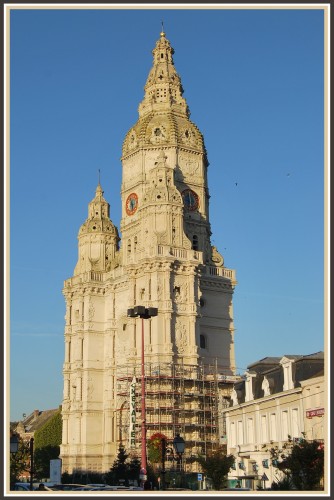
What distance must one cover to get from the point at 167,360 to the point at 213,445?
33.9ft

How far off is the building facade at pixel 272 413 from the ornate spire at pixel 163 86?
47610 mm

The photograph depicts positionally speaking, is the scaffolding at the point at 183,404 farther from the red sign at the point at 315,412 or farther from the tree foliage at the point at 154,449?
the red sign at the point at 315,412

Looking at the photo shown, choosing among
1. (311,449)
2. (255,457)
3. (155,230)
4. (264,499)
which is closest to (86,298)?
(155,230)

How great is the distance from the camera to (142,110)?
10862cm

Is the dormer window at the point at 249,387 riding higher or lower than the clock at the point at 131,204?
lower

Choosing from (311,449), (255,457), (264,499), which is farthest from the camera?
(255,457)

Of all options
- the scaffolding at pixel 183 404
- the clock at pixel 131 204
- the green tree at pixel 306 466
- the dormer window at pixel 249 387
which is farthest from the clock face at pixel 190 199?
the green tree at pixel 306 466

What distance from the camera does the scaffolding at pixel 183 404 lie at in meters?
84.9

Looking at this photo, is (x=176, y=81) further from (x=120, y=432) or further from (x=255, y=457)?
(x=255, y=457)

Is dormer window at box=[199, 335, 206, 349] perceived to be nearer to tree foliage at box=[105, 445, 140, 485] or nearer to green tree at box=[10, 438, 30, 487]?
green tree at box=[10, 438, 30, 487]

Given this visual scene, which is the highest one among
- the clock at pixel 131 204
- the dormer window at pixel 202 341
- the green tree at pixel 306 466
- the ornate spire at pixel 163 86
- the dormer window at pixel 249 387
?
the ornate spire at pixel 163 86

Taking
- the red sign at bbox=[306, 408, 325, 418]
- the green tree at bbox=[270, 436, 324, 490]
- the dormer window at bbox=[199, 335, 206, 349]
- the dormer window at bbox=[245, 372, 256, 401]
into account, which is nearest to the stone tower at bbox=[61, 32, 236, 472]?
the dormer window at bbox=[199, 335, 206, 349]

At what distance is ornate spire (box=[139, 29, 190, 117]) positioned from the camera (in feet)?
350

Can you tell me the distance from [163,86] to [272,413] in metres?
59.3
